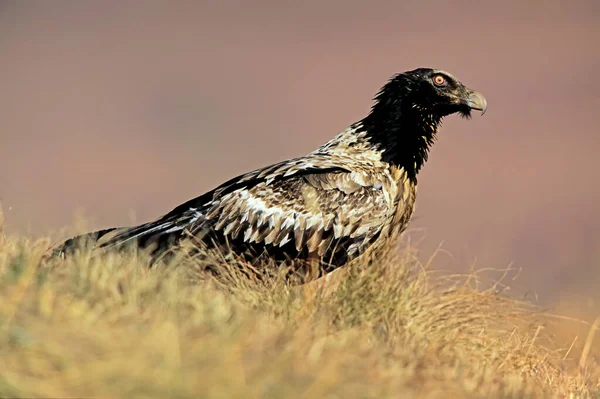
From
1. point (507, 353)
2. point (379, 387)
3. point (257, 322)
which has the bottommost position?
point (507, 353)

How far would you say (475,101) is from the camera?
9844mm

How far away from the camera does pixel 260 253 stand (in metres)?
8.92

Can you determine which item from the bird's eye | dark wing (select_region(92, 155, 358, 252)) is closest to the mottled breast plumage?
dark wing (select_region(92, 155, 358, 252))

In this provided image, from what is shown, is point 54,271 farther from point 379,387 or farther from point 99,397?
point 379,387

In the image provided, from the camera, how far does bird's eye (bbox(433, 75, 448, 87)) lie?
984 cm

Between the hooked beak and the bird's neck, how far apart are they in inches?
14.7

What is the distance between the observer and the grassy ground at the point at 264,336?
16.3 feet

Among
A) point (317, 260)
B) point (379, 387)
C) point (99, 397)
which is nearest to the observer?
point (99, 397)

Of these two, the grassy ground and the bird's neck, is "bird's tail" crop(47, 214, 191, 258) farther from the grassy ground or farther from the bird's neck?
the bird's neck

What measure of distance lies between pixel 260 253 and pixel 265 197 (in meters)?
0.56

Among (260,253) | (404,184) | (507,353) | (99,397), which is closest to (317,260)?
(260,253)

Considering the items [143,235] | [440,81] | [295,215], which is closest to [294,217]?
[295,215]

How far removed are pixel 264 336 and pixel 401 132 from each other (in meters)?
4.52

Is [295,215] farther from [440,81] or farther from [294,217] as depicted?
[440,81]
